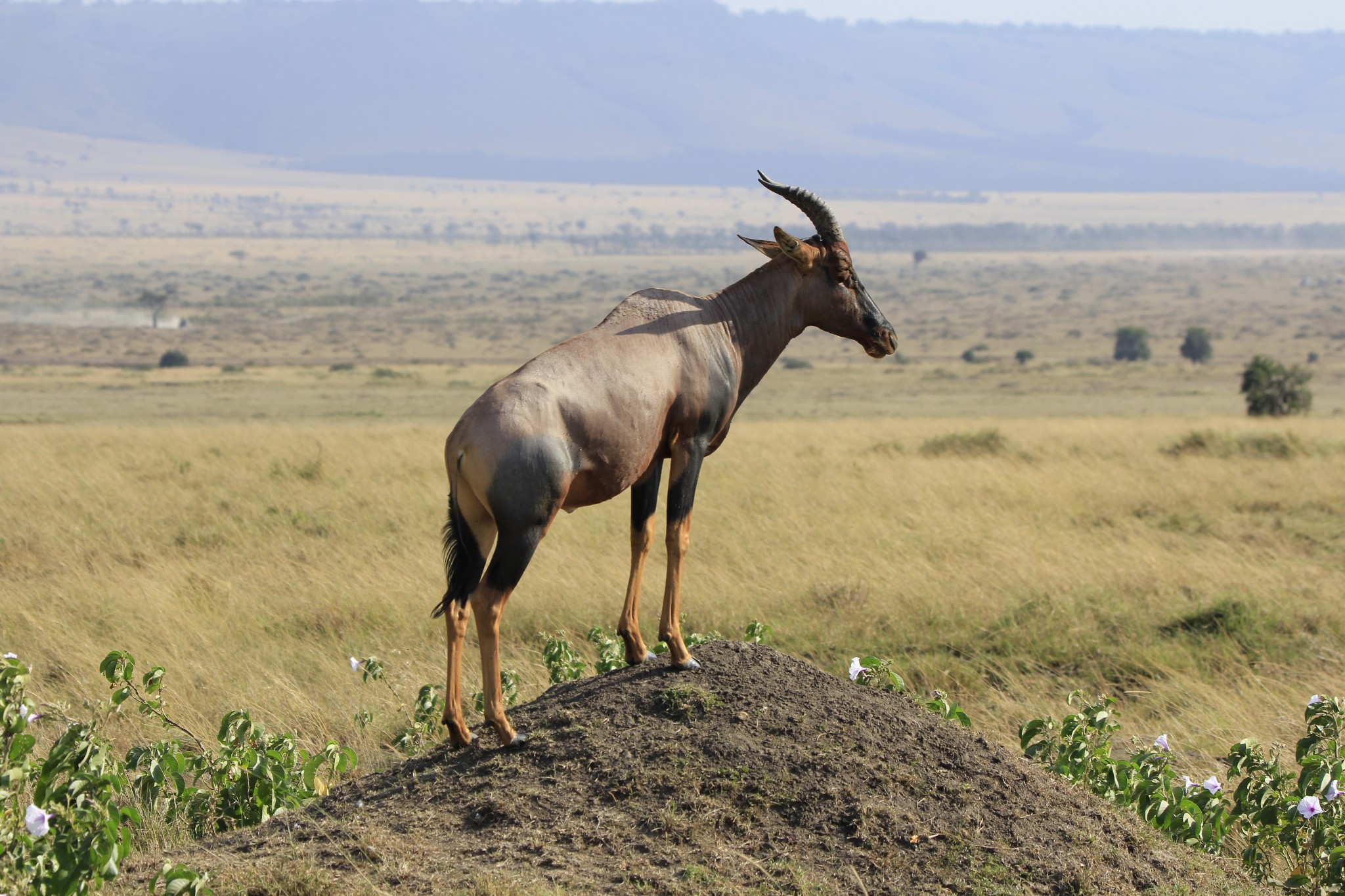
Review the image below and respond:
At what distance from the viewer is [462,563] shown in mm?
5559

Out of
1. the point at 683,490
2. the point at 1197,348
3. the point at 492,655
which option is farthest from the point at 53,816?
the point at 1197,348

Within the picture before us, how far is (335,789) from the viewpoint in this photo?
572 centimetres

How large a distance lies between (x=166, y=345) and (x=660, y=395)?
5380 cm

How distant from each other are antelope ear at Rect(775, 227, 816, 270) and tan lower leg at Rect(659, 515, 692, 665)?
4.59 ft

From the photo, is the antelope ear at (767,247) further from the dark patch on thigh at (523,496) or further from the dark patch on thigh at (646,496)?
the dark patch on thigh at (523,496)

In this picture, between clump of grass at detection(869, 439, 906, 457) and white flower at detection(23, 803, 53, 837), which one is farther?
clump of grass at detection(869, 439, 906, 457)

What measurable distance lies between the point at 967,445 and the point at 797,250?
44.4 ft

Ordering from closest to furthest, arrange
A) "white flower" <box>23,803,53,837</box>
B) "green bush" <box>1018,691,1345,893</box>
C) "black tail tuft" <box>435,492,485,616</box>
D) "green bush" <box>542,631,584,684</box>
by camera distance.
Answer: "white flower" <box>23,803,53,837</box>
"green bush" <box>1018,691,1345,893</box>
"black tail tuft" <box>435,492,485,616</box>
"green bush" <box>542,631,584,684</box>

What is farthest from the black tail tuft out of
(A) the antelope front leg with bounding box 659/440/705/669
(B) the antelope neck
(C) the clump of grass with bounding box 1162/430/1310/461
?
(C) the clump of grass with bounding box 1162/430/1310/461

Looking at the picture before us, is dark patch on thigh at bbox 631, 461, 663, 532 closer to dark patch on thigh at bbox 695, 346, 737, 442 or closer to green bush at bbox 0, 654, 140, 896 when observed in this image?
dark patch on thigh at bbox 695, 346, 737, 442

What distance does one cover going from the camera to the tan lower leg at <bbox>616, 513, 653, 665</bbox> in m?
6.07

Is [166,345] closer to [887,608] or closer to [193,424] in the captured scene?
[193,424]

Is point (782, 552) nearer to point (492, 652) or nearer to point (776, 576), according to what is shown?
point (776, 576)

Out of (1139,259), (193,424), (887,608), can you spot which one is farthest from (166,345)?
(1139,259)
